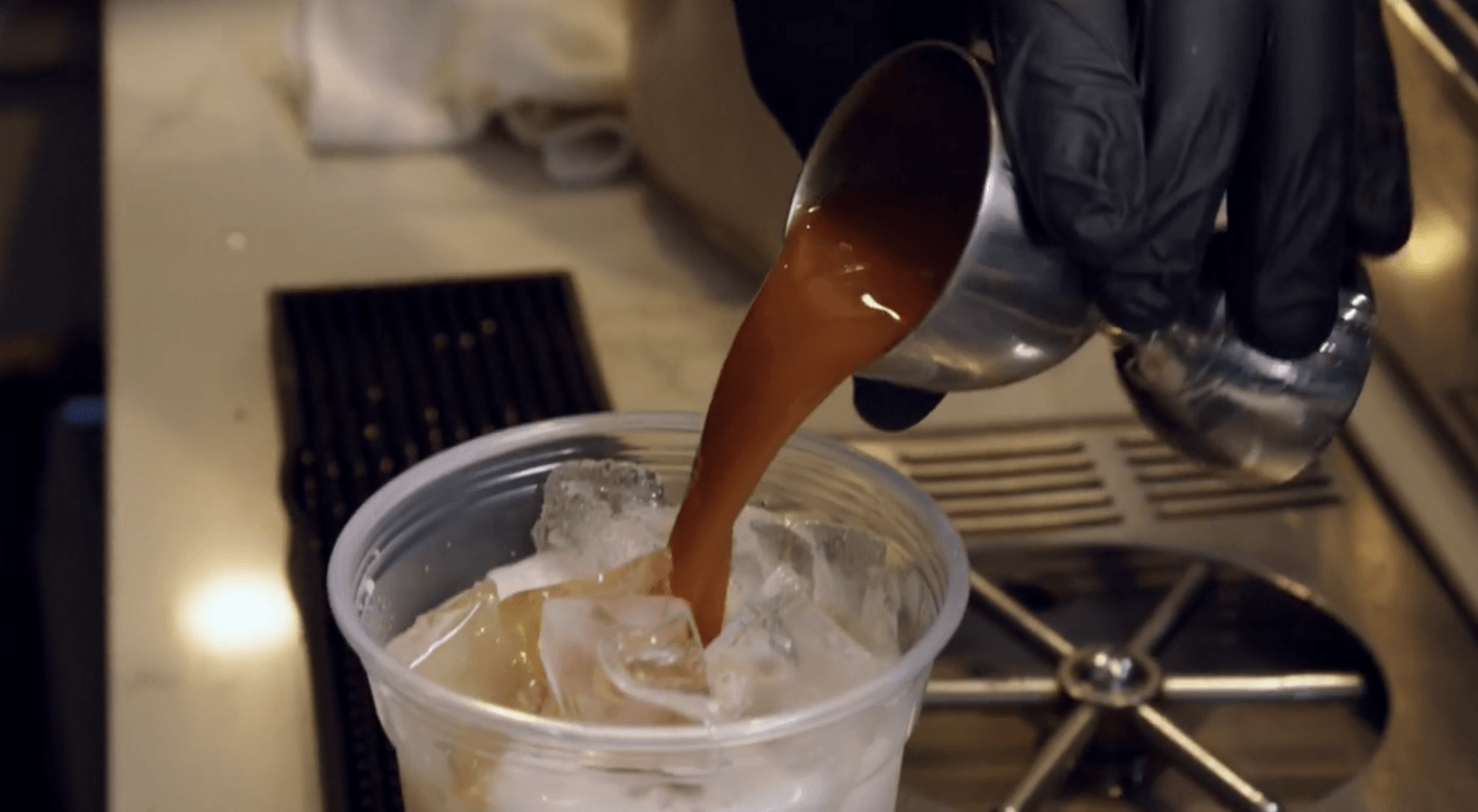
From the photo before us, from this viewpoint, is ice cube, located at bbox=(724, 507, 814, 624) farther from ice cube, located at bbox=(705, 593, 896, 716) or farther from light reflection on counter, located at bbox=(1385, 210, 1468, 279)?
light reflection on counter, located at bbox=(1385, 210, 1468, 279)

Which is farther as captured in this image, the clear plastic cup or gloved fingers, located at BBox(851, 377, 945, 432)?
Result: gloved fingers, located at BBox(851, 377, 945, 432)

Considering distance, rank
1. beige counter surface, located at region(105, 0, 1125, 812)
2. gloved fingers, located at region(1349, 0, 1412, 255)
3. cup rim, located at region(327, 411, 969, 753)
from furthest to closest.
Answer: beige counter surface, located at region(105, 0, 1125, 812) → gloved fingers, located at region(1349, 0, 1412, 255) → cup rim, located at region(327, 411, 969, 753)

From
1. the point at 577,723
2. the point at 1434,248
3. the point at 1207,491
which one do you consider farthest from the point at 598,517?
the point at 1434,248

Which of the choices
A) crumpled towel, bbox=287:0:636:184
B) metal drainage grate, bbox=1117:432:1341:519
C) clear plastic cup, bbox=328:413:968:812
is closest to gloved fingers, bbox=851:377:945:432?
clear plastic cup, bbox=328:413:968:812

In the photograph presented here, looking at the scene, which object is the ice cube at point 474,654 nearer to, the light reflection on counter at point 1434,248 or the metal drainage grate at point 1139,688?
the metal drainage grate at point 1139,688

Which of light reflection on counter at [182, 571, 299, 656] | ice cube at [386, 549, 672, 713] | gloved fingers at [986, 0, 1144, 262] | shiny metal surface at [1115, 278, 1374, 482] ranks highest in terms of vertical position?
gloved fingers at [986, 0, 1144, 262]

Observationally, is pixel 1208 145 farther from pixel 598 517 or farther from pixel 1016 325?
A: pixel 598 517

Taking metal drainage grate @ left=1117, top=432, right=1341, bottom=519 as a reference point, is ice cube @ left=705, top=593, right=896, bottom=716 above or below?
above
